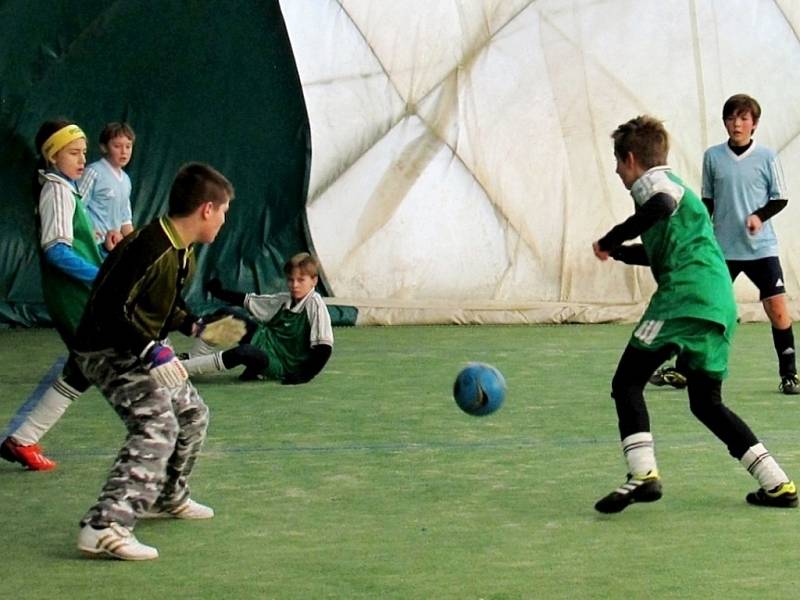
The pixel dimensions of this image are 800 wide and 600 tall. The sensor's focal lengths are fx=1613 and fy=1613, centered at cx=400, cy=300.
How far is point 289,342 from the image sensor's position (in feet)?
31.8

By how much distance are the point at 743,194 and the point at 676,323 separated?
3624 mm

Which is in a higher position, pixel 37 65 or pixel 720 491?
pixel 37 65

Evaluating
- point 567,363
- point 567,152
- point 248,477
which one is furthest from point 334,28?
point 248,477

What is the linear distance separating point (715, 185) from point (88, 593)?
18.7ft

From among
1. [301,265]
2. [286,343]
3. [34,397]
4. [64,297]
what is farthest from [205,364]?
[64,297]

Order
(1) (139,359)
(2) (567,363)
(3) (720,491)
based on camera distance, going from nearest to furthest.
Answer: (1) (139,359), (3) (720,491), (2) (567,363)

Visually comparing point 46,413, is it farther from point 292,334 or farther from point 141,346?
point 292,334

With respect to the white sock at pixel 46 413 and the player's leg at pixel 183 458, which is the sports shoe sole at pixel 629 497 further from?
the white sock at pixel 46 413

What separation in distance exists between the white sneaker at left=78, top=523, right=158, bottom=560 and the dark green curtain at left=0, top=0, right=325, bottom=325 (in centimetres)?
777

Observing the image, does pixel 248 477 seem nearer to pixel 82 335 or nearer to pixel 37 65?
pixel 82 335

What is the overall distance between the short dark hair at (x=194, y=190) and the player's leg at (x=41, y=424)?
1607mm

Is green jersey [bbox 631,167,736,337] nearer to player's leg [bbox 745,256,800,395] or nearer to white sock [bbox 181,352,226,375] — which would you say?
player's leg [bbox 745,256,800,395]

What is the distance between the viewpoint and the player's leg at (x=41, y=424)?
6828 millimetres

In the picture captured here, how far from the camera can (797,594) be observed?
475cm
